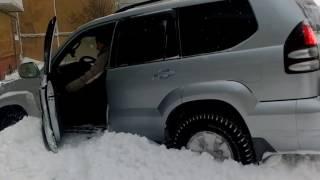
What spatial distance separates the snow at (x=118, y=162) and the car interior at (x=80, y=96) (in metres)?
0.43

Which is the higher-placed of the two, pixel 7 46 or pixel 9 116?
pixel 9 116

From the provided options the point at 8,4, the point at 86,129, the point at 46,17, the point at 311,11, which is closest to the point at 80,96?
the point at 86,129

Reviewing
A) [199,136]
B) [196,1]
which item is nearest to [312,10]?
[196,1]

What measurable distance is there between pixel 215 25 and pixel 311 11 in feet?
2.99

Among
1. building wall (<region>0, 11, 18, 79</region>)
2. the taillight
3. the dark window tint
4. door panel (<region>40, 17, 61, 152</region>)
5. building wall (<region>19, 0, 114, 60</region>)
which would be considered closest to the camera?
the taillight

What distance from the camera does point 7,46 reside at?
25.0m

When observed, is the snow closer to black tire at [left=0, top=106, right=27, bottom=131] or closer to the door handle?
black tire at [left=0, top=106, right=27, bottom=131]

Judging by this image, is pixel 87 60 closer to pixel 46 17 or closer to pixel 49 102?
pixel 49 102

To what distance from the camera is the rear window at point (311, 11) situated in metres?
4.37

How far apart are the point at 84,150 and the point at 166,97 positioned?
1.07 m

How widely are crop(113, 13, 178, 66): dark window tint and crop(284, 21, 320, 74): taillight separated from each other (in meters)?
1.15

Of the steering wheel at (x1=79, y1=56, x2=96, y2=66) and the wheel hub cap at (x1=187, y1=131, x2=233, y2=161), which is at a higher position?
the steering wheel at (x1=79, y1=56, x2=96, y2=66)

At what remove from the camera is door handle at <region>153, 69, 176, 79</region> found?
15.7 ft

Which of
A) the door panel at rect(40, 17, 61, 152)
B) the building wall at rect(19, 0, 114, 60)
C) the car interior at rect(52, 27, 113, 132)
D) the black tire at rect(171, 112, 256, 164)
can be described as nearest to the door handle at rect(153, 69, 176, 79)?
the black tire at rect(171, 112, 256, 164)
